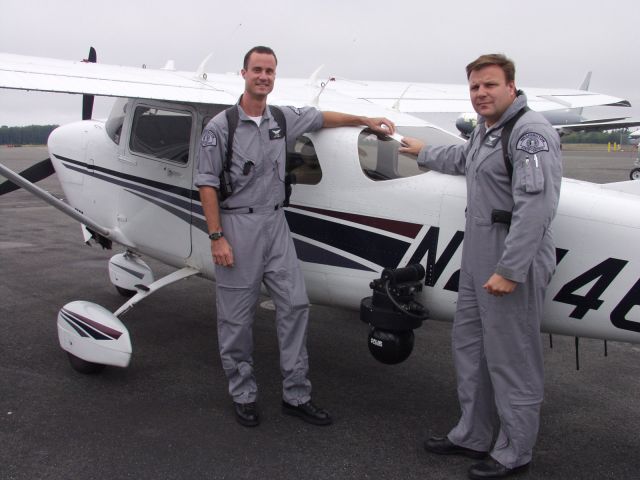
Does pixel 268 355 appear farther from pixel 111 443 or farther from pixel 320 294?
pixel 111 443

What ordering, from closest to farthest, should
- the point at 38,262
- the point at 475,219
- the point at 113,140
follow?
the point at 475,219
the point at 113,140
the point at 38,262

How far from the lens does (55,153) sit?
5820 millimetres

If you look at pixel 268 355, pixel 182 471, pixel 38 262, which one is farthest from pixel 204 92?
pixel 38 262

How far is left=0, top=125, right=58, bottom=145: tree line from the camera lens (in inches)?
2388

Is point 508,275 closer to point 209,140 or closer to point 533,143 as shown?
point 533,143

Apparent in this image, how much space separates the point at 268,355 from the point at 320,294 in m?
1.16

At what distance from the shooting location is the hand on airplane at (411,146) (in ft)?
12.2

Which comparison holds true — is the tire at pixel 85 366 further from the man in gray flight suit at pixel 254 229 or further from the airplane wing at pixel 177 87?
the airplane wing at pixel 177 87

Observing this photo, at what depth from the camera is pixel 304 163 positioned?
4035mm

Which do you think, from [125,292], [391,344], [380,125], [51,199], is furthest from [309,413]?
[125,292]

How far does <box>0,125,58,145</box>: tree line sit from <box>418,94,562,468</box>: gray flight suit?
62846 millimetres

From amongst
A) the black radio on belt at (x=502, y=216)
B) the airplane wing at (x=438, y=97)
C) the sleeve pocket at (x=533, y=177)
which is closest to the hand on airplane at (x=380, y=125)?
the black radio on belt at (x=502, y=216)

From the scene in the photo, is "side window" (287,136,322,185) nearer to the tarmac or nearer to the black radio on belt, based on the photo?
the black radio on belt

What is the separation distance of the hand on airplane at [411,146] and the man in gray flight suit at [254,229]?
0.53 ft
